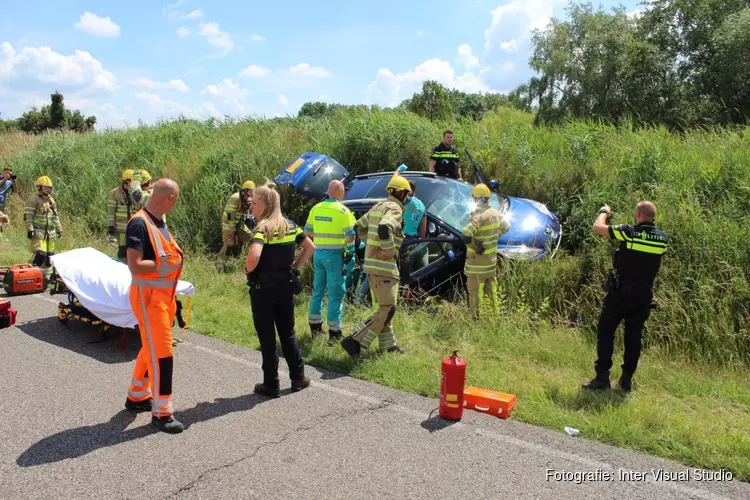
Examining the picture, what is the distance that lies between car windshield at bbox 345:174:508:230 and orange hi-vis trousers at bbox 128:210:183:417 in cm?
416

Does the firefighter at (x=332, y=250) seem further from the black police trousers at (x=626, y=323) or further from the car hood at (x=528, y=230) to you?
the black police trousers at (x=626, y=323)

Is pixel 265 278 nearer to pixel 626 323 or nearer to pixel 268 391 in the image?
pixel 268 391

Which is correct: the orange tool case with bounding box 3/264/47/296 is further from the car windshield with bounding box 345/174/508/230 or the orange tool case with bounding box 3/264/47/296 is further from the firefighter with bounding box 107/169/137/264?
the car windshield with bounding box 345/174/508/230

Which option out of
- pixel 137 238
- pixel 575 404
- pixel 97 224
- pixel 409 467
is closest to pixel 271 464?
pixel 409 467

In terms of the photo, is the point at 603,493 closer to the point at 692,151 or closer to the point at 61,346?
the point at 61,346

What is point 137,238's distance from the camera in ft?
13.5

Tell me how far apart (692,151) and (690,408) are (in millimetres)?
5893

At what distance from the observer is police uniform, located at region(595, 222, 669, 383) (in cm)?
496

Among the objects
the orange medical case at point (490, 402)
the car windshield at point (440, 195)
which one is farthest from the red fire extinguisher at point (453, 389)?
the car windshield at point (440, 195)

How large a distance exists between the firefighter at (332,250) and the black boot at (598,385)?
2.70 metres

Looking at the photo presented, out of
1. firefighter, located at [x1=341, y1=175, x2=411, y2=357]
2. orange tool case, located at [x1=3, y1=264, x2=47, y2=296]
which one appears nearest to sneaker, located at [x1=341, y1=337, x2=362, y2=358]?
firefighter, located at [x1=341, y1=175, x2=411, y2=357]

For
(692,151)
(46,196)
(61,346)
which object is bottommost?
(61,346)

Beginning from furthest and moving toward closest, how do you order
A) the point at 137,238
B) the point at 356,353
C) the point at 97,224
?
the point at 97,224
the point at 356,353
the point at 137,238

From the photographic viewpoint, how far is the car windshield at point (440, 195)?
7730 millimetres
